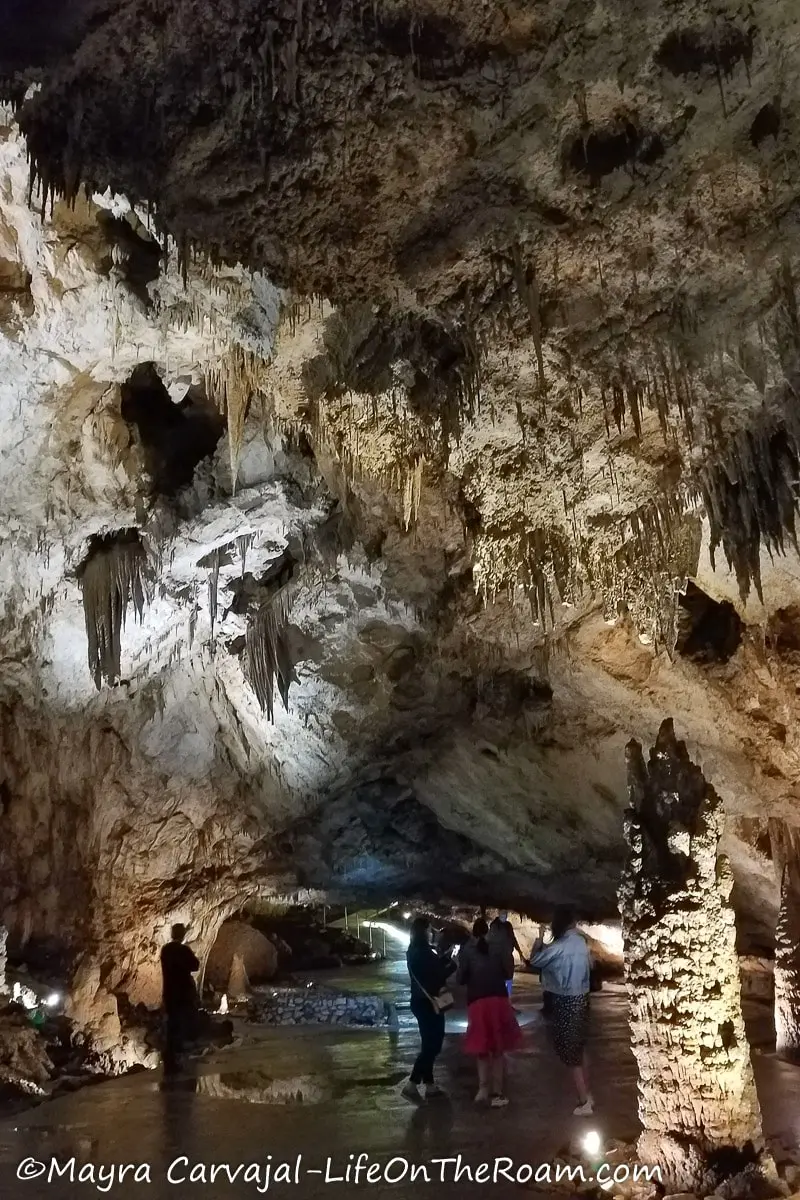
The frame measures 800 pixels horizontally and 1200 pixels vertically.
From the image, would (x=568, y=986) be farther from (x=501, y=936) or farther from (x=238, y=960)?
(x=238, y=960)

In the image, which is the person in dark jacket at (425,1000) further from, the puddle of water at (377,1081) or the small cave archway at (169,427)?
the small cave archway at (169,427)

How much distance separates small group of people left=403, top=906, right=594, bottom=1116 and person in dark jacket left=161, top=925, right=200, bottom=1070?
3260mm

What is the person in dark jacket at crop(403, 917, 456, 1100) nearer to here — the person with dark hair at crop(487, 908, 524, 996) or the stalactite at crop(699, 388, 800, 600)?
the person with dark hair at crop(487, 908, 524, 996)

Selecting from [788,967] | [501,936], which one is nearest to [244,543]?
[501,936]

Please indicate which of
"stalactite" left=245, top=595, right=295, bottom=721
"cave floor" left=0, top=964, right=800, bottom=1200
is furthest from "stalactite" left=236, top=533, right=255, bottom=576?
A: "cave floor" left=0, top=964, right=800, bottom=1200

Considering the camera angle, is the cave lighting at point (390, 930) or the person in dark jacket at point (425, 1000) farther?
the cave lighting at point (390, 930)

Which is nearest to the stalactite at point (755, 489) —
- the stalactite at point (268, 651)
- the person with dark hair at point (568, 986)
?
the person with dark hair at point (568, 986)

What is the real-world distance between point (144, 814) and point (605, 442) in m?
8.66

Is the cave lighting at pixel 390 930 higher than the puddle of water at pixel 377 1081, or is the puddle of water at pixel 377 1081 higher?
the puddle of water at pixel 377 1081

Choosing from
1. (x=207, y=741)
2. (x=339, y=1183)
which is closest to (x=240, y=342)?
(x=339, y=1183)

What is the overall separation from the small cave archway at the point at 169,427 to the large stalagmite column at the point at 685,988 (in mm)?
5312

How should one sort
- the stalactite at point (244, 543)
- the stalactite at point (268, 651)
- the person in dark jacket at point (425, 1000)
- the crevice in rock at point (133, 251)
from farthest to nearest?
the stalactite at point (268, 651)
the stalactite at point (244, 543)
the person in dark jacket at point (425, 1000)
the crevice in rock at point (133, 251)

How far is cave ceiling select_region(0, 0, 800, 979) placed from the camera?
4988 millimetres

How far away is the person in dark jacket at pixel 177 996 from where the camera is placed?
405 inches
